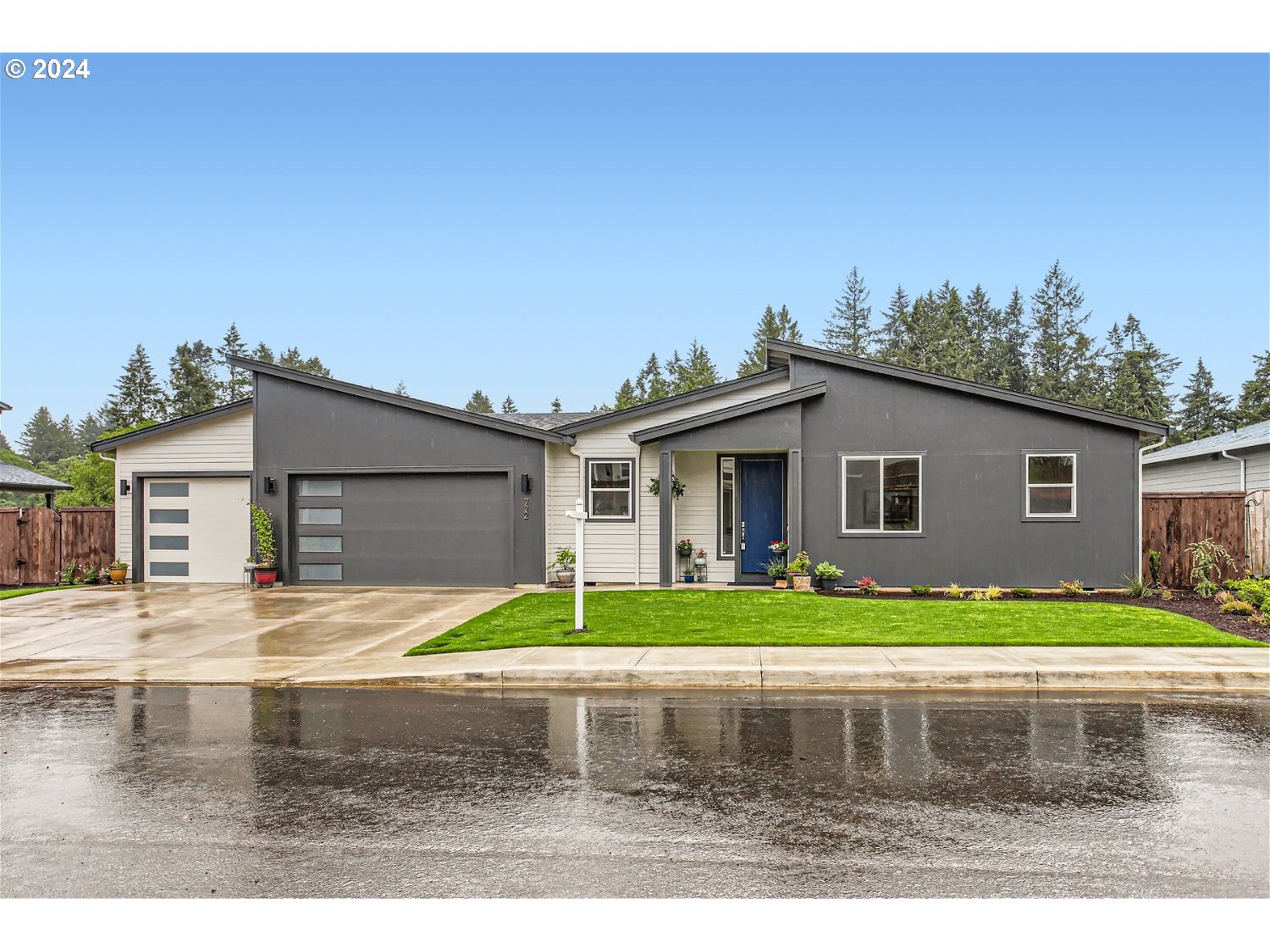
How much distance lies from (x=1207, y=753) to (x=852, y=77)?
1358 centimetres

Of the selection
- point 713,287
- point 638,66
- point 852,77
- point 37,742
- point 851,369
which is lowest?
point 37,742

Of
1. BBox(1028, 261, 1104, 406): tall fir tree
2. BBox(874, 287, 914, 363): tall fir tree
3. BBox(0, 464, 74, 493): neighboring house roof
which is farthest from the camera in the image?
BBox(874, 287, 914, 363): tall fir tree

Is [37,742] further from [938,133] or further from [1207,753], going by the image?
[938,133]

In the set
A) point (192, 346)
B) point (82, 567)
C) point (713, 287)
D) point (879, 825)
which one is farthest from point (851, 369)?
point (192, 346)

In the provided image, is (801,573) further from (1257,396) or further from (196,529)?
(1257,396)

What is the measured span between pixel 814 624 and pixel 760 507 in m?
5.43

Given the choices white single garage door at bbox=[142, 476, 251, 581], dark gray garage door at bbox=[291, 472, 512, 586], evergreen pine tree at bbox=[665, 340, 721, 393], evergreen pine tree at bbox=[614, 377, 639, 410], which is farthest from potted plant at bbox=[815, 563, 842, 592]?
evergreen pine tree at bbox=[614, 377, 639, 410]

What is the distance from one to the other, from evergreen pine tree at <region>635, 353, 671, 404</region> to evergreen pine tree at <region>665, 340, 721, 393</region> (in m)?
0.86

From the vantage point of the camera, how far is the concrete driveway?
8.87 m

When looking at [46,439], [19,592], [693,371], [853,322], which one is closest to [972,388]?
[19,592]

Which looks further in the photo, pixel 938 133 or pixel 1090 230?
pixel 1090 230

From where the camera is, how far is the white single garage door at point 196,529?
1738 centimetres

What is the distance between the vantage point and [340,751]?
228 inches

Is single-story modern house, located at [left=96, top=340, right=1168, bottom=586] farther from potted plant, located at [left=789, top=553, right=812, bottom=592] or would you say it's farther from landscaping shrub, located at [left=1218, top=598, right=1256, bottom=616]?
landscaping shrub, located at [left=1218, top=598, right=1256, bottom=616]
